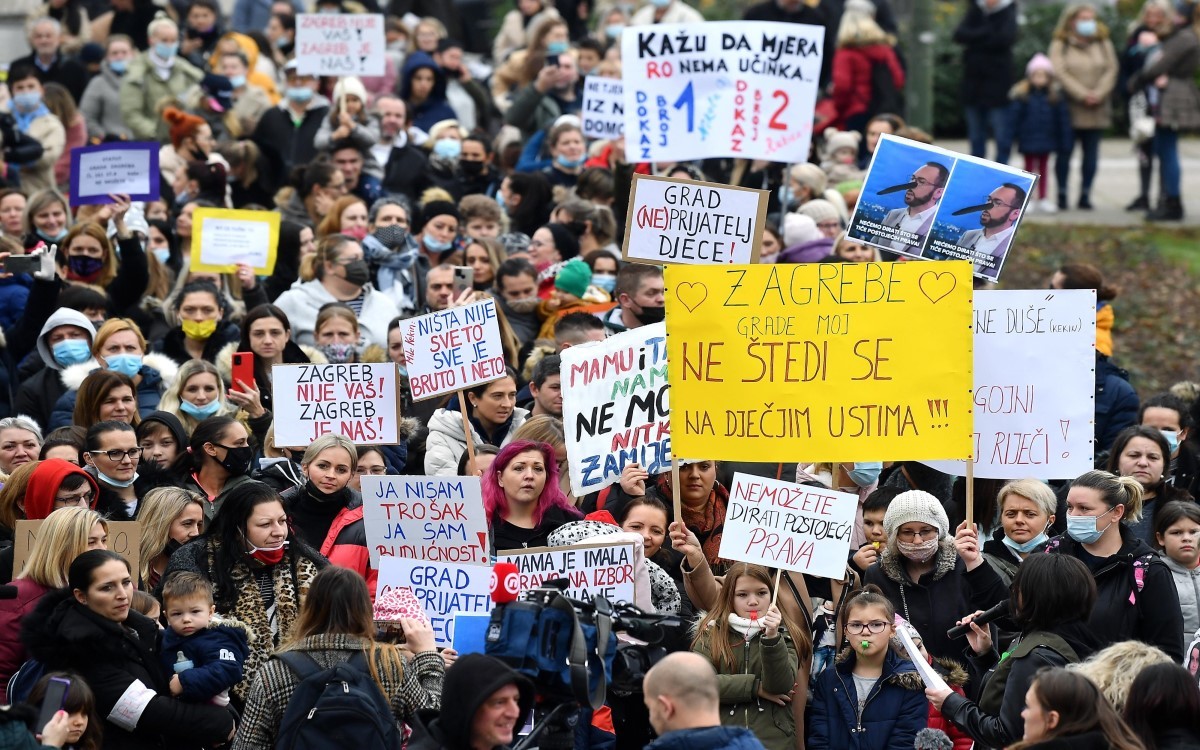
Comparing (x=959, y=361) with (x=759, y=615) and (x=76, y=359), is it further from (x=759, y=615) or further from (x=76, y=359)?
(x=76, y=359)

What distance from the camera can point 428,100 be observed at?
61.7 feet

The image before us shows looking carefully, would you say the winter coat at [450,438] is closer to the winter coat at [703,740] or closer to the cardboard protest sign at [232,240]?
the cardboard protest sign at [232,240]

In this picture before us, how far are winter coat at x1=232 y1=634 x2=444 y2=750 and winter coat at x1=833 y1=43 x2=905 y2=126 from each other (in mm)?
13762

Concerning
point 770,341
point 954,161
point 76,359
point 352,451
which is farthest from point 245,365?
point 954,161

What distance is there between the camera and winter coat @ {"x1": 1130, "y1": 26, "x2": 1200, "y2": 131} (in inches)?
785

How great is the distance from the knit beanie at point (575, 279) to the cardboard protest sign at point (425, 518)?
421 cm

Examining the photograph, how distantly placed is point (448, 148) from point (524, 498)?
838cm

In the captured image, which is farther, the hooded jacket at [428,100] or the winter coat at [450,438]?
the hooded jacket at [428,100]

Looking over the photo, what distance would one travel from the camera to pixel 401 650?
7.73 metres

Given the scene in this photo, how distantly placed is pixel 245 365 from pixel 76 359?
1.02m

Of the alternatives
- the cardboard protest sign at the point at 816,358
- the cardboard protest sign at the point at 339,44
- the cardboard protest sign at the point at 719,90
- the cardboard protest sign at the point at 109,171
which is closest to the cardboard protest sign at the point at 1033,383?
the cardboard protest sign at the point at 816,358

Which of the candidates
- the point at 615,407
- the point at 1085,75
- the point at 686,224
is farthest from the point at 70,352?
the point at 1085,75

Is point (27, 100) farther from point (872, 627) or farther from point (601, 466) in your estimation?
point (872, 627)

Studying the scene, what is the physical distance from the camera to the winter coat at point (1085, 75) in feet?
68.9
